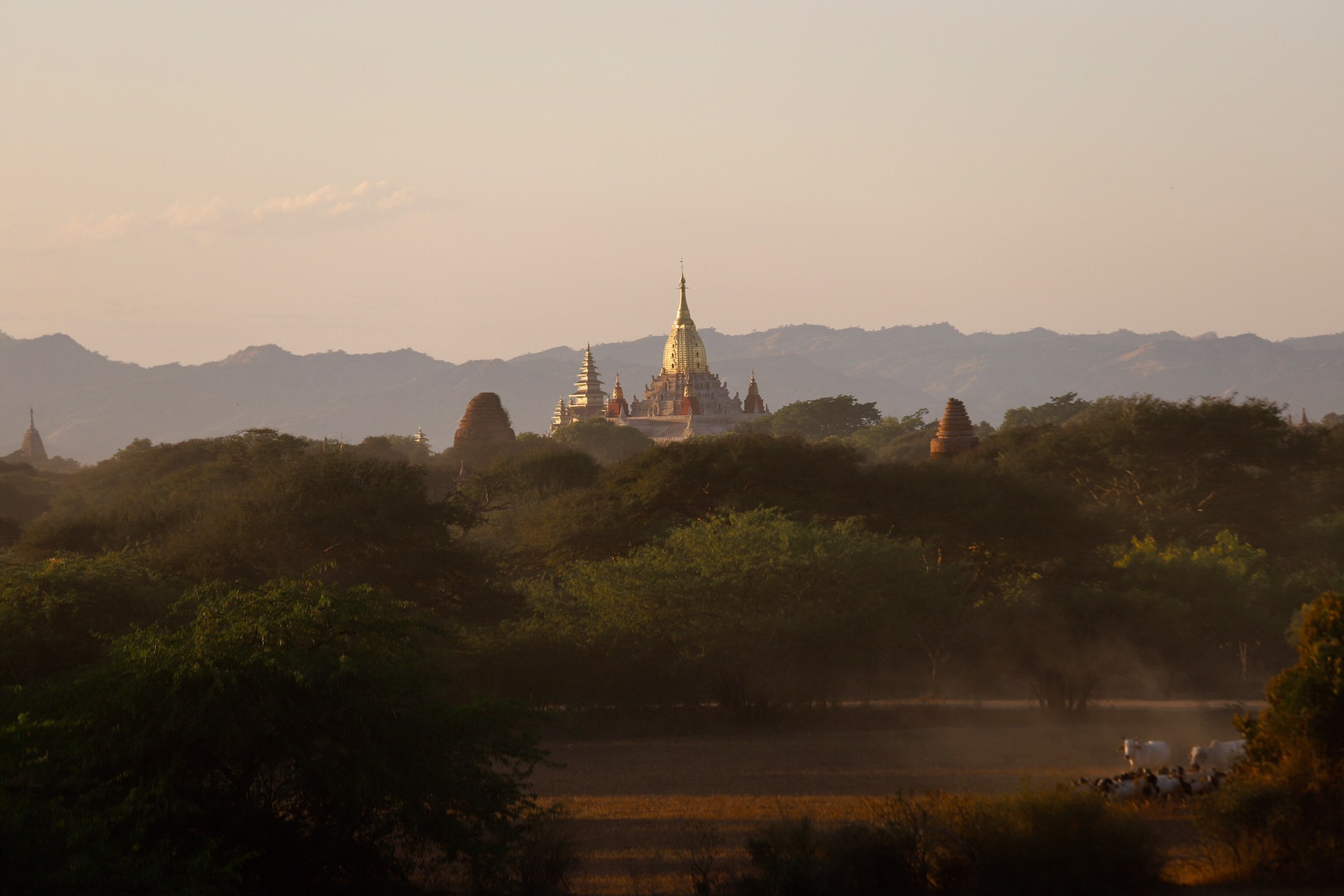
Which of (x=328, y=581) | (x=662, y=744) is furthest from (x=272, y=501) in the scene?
(x=662, y=744)

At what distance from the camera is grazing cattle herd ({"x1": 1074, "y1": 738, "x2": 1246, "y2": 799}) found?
17891 mm

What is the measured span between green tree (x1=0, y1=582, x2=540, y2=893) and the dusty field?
2799 mm

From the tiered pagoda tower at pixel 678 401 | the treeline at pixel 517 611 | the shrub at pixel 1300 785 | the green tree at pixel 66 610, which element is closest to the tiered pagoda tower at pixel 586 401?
the tiered pagoda tower at pixel 678 401

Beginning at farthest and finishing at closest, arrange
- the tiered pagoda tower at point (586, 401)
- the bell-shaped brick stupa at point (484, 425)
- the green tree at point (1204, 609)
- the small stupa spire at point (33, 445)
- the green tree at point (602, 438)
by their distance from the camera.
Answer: the tiered pagoda tower at point (586, 401) → the small stupa spire at point (33, 445) → the green tree at point (602, 438) → the bell-shaped brick stupa at point (484, 425) → the green tree at point (1204, 609)

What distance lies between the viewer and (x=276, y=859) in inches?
507

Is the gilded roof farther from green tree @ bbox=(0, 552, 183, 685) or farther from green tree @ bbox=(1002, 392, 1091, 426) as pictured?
green tree @ bbox=(0, 552, 183, 685)

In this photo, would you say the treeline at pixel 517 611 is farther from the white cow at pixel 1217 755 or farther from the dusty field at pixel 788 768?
the white cow at pixel 1217 755

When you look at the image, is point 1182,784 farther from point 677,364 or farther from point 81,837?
point 677,364

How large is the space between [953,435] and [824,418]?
69.2 metres

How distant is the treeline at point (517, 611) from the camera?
41.9ft

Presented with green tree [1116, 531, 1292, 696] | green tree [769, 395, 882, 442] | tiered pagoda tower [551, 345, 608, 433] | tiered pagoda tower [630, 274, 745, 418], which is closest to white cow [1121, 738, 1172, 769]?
green tree [1116, 531, 1292, 696]

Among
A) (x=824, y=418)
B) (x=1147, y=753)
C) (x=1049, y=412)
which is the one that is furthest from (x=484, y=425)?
(x=1147, y=753)

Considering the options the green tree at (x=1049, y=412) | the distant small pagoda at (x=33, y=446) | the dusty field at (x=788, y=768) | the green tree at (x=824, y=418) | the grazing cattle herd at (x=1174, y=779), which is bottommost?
the dusty field at (x=788, y=768)

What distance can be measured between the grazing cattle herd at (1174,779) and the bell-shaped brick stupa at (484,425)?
66819mm
